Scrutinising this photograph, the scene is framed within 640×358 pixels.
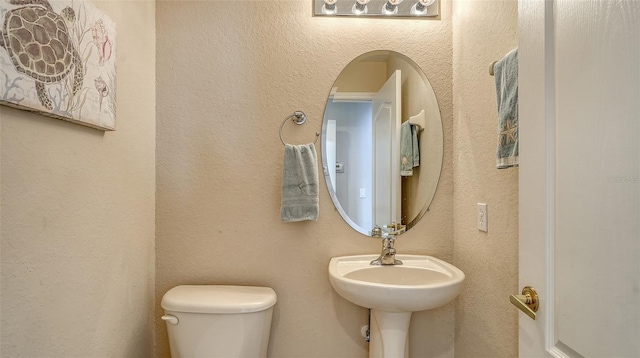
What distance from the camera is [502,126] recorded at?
967 millimetres

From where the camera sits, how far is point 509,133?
3.07 feet

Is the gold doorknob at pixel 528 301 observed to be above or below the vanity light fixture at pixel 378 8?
below

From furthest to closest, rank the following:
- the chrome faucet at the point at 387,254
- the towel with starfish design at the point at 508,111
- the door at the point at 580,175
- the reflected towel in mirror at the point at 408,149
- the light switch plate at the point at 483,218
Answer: the reflected towel in mirror at the point at 408,149
the chrome faucet at the point at 387,254
the light switch plate at the point at 483,218
the towel with starfish design at the point at 508,111
the door at the point at 580,175

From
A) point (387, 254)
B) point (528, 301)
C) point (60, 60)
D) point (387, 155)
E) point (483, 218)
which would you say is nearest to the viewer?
point (528, 301)

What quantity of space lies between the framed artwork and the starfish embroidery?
1322 millimetres

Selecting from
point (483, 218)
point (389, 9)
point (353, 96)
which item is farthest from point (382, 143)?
point (389, 9)

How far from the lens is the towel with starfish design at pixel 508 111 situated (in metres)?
0.92

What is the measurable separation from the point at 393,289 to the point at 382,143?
0.70 meters

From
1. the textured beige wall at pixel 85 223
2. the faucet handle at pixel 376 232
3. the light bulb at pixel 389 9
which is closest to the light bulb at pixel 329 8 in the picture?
the light bulb at pixel 389 9

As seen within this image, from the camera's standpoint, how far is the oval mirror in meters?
1.47

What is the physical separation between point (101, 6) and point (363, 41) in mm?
1075

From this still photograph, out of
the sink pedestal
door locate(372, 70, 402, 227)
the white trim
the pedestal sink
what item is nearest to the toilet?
the pedestal sink

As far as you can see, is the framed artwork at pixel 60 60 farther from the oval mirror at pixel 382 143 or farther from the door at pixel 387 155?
the door at pixel 387 155

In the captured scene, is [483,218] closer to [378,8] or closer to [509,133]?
[509,133]
